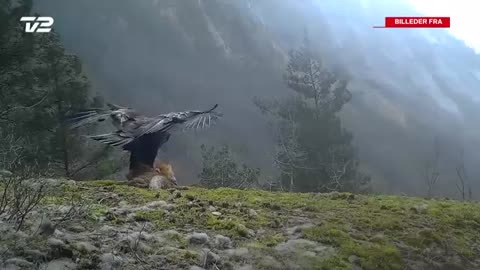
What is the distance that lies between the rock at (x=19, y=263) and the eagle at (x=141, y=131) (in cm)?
255

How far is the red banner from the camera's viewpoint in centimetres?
571

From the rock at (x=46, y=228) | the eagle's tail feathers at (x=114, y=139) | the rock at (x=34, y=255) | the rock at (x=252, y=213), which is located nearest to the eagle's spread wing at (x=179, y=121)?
the eagle's tail feathers at (x=114, y=139)

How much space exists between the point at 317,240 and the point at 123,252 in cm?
118

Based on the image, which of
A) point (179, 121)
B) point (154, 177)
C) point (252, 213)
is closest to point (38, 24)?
point (179, 121)

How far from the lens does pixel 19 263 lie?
2.20m

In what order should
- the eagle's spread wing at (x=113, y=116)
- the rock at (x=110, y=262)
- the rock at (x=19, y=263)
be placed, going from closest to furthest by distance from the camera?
the rock at (x=19, y=263) < the rock at (x=110, y=262) < the eagle's spread wing at (x=113, y=116)

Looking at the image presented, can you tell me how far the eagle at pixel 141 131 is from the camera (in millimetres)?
4789

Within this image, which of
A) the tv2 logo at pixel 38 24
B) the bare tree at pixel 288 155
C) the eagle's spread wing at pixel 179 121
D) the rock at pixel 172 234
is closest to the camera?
the rock at pixel 172 234

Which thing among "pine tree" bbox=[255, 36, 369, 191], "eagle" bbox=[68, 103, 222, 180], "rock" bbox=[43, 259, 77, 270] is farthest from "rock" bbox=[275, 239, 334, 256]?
"pine tree" bbox=[255, 36, 369, 191]

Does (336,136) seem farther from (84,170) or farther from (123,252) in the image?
(123,252)

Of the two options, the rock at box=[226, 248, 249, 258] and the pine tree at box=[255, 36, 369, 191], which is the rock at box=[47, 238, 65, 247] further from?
the pine tree at box=[255, 36, 369, 191]

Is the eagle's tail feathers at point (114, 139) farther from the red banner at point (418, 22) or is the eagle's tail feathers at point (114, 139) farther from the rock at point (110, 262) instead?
the red banner at point (418, 22)

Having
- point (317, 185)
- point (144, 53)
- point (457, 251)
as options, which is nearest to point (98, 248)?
point (457, 251)

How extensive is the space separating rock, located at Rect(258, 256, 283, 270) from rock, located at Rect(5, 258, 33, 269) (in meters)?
1.14
